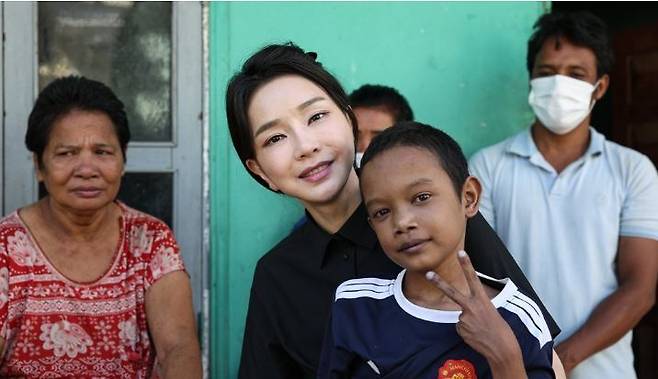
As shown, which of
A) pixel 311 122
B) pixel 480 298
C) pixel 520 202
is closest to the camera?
pixel 480 298

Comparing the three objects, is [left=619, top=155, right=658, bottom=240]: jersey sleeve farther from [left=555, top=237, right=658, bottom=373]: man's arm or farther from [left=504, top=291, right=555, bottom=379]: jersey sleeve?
[left=504, top=291, right=555, bottom=379]: jersey sleeve

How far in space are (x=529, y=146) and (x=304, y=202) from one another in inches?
55.3

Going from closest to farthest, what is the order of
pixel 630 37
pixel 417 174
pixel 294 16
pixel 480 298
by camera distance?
pixel 480 298, pixel 417 174, pixel 294 16, pixel 630 37

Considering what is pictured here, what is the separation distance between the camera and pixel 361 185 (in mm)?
1973

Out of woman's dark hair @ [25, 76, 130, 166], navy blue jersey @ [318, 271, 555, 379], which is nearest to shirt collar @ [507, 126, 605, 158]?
woman's dark hair @ [25, 76, 130, 166]

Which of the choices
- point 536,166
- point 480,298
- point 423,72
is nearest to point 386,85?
point 423,72

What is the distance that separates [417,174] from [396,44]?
1.78m

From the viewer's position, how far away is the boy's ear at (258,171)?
2.26 m

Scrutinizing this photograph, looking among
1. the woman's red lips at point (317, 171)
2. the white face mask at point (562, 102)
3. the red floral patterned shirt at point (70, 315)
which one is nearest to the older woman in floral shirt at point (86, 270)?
the red floral patterned shirt at point (70, 315)

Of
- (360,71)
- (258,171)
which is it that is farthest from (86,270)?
(360,71)

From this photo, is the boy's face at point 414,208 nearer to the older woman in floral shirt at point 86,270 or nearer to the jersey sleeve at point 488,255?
the jersey sleeve at point 488,255

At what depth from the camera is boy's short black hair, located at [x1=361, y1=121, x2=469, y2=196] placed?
1.94 m

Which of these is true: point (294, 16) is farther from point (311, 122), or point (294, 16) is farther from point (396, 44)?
point (311, 122)

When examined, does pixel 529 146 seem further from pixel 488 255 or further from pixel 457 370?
pixel 457 370
